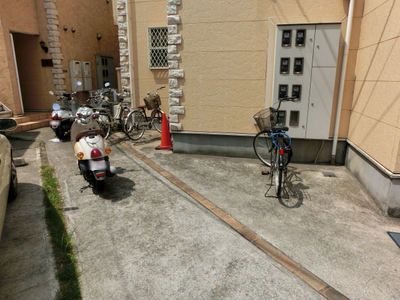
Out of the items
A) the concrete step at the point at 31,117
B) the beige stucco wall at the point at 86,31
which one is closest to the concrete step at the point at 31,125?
the concrete step at the point at 31,117

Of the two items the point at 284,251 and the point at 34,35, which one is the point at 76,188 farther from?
the point at 34,35

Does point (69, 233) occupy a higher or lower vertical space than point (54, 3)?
lower

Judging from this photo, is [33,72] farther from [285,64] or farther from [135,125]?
[285,64]

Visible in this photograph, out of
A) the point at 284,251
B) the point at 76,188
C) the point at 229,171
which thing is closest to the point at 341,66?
the point at 229,171

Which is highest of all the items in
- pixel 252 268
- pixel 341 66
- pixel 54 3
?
pixel 54 3

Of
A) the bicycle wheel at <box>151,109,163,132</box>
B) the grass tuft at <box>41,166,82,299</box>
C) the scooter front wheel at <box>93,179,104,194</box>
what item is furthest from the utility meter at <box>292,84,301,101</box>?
the grass tuft at <box>41,166,82,299</box>

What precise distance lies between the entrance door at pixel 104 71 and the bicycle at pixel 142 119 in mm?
5265

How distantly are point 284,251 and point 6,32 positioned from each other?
33.5 ft

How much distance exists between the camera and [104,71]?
13.2m

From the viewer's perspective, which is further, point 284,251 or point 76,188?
point 76,188

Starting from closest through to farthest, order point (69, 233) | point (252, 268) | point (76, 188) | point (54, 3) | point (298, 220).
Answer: point (252, 268)
point (69, 233)
point (298, 220)
point (76, 188)
point (54, 3)

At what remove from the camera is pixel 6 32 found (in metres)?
8.83

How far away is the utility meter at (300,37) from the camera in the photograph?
5.42 metres

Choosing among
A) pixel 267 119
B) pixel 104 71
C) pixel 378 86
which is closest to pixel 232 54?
pixel 267 119
